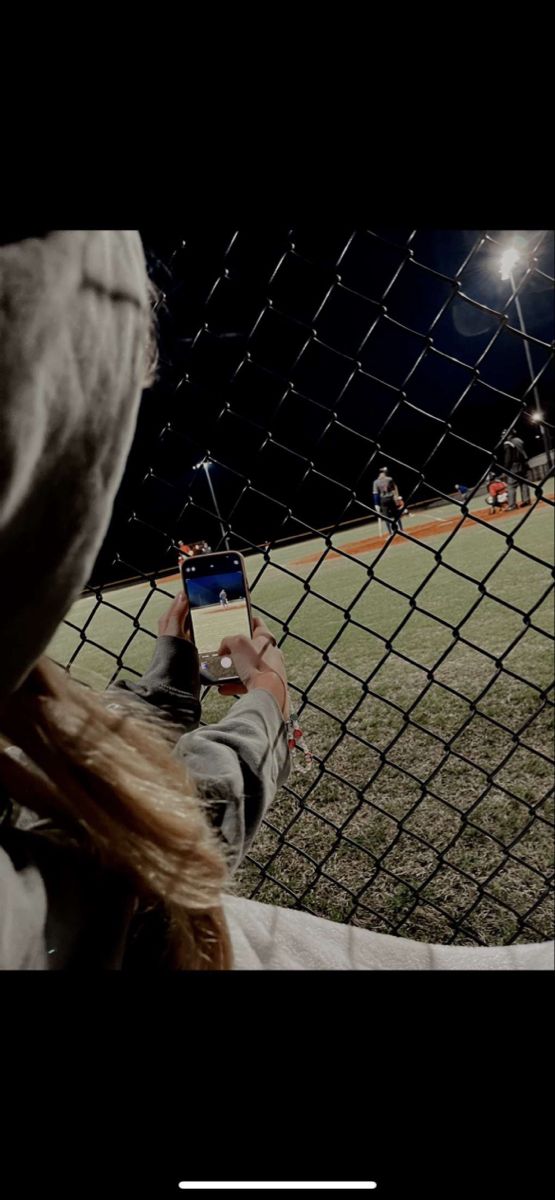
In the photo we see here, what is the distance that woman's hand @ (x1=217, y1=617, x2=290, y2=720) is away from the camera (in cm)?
143

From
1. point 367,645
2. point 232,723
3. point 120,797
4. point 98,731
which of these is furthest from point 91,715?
point 367,645

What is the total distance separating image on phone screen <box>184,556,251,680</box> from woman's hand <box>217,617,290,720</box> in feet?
0.06

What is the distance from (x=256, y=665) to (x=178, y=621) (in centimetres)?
20

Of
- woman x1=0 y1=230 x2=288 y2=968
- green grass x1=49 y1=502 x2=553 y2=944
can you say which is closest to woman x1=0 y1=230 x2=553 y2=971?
woman x1=0 y1=230 x2=288 y2=968

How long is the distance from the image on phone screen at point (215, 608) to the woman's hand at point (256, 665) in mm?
18

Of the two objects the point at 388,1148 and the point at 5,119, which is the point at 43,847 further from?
the point at 5,119

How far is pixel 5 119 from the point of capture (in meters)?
0.81

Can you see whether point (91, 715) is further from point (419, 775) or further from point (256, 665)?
point (419, 775)

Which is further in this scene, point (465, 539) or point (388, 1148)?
point (465, 539)

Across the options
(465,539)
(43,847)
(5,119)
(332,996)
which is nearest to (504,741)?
(332,996)

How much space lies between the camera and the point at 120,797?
96 cm

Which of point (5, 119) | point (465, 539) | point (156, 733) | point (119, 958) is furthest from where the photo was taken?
point (465, 539)

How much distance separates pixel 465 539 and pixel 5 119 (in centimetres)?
929

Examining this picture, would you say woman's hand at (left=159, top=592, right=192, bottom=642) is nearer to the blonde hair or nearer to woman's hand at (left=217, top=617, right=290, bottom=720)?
woman's hand at (left=217, top=617, right=290, bottom=720)
